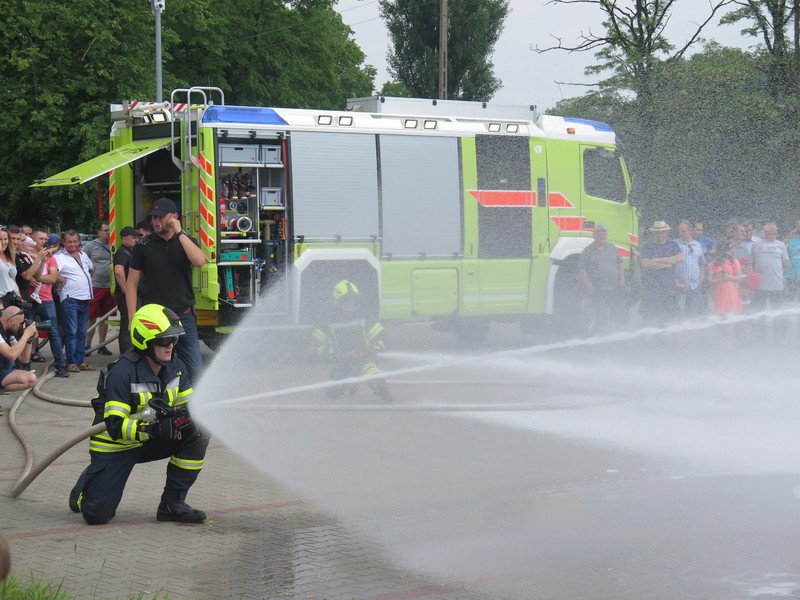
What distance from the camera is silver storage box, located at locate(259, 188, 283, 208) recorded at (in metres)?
13.2

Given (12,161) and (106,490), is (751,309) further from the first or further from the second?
(12,161)

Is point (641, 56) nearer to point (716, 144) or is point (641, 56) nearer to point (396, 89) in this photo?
point (716, 144)

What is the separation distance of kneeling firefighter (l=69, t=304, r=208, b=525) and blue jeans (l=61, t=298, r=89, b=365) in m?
6.55

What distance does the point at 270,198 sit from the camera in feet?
43.7

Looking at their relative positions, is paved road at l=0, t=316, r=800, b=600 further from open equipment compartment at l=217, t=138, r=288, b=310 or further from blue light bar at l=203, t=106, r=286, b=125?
blue light bar at l=203, t=106, r=286, b=125

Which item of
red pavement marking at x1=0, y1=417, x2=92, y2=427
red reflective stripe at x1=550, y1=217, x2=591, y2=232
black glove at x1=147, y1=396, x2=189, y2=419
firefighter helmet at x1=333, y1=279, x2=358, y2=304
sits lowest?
red pavement marking at x1=0, y1=417, x2=92, y2=427

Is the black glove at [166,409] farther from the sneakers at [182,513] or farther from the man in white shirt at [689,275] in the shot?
the man in white shirt at [689,275]

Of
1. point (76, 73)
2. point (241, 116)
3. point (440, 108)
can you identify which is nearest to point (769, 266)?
point (440, 108)

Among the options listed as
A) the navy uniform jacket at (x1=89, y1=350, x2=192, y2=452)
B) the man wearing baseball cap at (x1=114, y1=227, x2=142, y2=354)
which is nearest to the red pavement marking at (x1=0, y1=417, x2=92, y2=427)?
the man wearing baseball cap at (x1=114, y1=227, x2=142, y2=354)

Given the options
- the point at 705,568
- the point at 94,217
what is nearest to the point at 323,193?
the point at 705,568

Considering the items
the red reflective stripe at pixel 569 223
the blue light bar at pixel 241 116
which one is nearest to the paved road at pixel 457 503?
the blue light bar at pixel 241 116

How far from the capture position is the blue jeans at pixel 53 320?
493 inches

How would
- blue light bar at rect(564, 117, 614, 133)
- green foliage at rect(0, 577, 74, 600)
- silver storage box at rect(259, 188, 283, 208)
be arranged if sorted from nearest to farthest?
green foliage at rect(0, 577, 74, 600)
silver storage box at rect(259, 188, 283, 208)
blue light bar at rect(564, 117, 614, 133)

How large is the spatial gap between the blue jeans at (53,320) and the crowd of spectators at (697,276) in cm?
622
